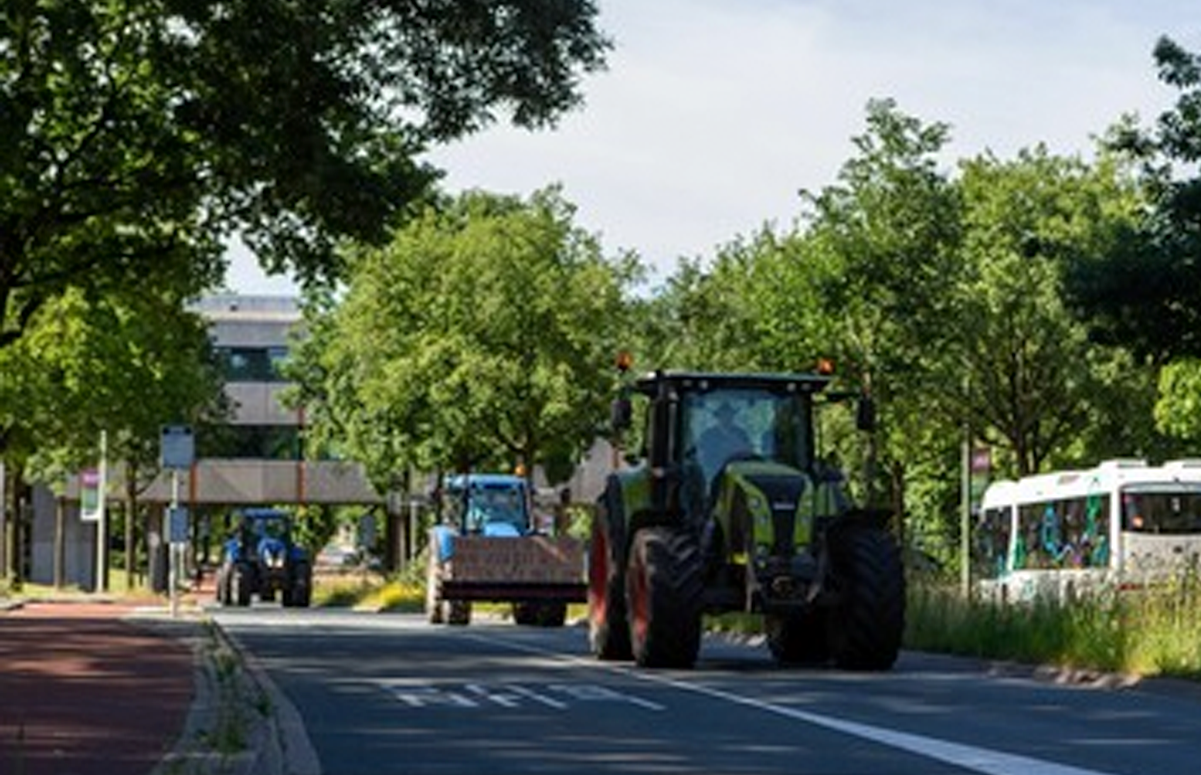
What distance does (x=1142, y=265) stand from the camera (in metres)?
33.3

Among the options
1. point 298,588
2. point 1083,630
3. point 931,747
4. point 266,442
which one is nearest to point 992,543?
point 298,588

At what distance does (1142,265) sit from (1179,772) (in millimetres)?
20612

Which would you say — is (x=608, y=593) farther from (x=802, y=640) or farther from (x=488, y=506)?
(x=488, y=506)

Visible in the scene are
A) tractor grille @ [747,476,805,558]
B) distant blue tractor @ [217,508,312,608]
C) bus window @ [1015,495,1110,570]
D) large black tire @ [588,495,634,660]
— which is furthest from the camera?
distant blue tractor @ [217,508,312,608]

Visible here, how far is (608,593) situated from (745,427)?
93.3 inches

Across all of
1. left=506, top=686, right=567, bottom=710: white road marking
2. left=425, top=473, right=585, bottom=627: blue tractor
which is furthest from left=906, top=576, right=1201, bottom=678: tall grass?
left=425, top=473, right=585, bottom=627: blue tractor

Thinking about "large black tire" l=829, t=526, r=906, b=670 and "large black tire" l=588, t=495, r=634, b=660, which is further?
"large black tire" l=588, t=495, r=634, b=660

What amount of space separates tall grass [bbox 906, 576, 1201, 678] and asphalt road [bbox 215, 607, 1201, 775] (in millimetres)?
654

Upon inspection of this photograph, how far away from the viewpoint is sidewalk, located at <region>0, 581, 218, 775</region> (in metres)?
13.1

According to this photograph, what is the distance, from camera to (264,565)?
64.1 meters

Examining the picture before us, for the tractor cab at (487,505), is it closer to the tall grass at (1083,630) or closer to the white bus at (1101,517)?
the white bus at (1101,517)

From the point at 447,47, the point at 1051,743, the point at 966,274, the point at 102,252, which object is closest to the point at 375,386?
the point at 966,274

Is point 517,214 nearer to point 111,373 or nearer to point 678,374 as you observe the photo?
point 111,373

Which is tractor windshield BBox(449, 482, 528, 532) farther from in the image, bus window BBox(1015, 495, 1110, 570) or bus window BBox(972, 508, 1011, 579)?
bus window BBox(1015, 495, 1110, 570)
